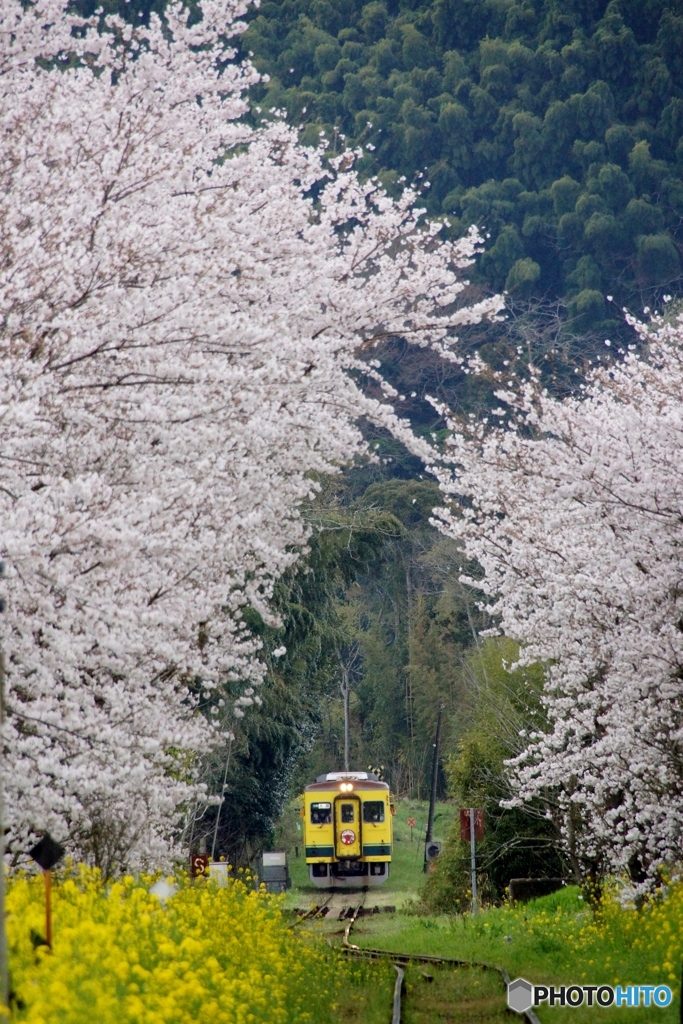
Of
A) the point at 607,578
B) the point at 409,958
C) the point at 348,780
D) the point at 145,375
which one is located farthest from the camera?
the point at 348,780

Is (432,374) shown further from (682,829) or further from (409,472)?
(682,829)

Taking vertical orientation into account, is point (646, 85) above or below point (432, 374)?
above

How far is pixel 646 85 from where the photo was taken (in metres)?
66.6

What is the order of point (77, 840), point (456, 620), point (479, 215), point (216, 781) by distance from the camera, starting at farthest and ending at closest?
point (479, 215) < point (456, 620) < point (216, 781) < point (77, 840)

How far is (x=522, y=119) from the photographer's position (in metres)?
61.2

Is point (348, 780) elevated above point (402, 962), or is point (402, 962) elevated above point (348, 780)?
point (348, 780)

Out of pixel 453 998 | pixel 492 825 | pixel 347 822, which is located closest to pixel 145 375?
pixel 453 998

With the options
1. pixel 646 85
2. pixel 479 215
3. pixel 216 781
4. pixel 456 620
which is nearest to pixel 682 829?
pixel 216 781

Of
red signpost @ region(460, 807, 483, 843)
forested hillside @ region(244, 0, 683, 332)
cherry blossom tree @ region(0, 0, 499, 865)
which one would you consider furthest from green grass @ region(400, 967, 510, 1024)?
forested hillside @ region(244, 0, 683, 332)

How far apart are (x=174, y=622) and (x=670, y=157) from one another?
62014mm

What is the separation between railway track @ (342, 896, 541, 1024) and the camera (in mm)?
9883

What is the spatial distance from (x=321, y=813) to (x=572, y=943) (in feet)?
45.7

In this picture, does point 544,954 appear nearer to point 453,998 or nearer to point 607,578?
point 453,998

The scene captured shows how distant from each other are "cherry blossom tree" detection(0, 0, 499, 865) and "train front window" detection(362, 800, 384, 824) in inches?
623
